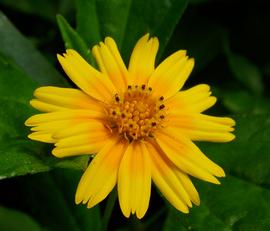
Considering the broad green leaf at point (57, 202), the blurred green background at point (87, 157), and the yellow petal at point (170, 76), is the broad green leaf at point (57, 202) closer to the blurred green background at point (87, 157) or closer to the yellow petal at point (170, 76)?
the blurred green background at point (87, 157)

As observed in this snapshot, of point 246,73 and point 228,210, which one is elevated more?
point 246,73

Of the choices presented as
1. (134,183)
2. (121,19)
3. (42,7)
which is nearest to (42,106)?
(134,183)

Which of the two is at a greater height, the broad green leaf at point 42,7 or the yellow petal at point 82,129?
the broad green leaf at point 42,7

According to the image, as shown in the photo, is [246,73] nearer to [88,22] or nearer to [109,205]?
[88,22]

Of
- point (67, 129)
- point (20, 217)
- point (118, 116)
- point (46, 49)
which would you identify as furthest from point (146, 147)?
point (46, 49)

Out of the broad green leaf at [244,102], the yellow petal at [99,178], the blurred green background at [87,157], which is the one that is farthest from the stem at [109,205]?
the broad green leaf at [244,102]

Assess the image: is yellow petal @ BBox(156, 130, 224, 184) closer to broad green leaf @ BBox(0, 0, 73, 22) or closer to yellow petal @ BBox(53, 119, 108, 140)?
yellow petal @ BBox(53, 119, 108, 140)
